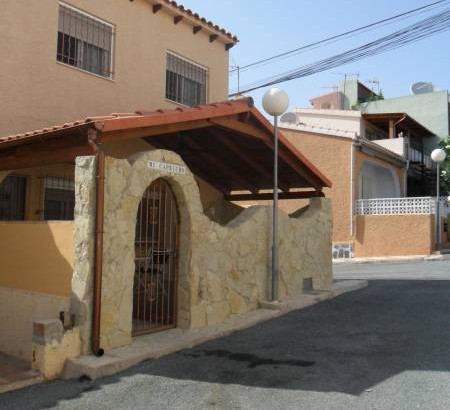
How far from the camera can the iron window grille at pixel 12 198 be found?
8.91 m

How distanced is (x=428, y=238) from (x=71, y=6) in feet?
49.8

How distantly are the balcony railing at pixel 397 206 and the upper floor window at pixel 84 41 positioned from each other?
1277cm

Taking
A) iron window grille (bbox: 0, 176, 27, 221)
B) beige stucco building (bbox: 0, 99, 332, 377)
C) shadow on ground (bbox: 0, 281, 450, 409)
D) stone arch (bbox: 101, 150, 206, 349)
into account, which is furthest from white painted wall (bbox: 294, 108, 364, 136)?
stone arch (bbox: 101, 150, 206, 349)

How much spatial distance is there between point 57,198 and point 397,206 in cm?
1424

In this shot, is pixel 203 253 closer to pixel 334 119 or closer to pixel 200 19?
pixel 200 19

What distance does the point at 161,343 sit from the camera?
638cm

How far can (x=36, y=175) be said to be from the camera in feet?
30.4

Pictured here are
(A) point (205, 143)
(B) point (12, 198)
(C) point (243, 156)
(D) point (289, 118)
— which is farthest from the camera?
(D) point (289, 118)

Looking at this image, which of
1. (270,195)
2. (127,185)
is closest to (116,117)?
(127,185)

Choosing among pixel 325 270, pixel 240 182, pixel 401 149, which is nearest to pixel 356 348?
pixel 325 270

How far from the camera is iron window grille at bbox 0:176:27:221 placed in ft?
29.2

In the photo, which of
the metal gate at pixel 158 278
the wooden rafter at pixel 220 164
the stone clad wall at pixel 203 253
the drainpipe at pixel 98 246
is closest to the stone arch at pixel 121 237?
the stone clad wall at pixel 203 253

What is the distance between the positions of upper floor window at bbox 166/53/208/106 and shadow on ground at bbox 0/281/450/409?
20.0 feet

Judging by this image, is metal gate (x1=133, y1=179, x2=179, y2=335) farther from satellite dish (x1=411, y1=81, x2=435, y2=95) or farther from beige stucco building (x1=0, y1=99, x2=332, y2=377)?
satellite dish (x1=411, y1=81, x2=435, y2=95)
